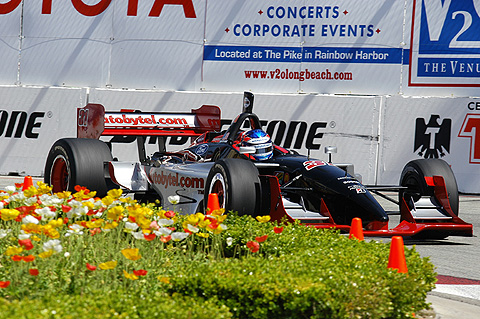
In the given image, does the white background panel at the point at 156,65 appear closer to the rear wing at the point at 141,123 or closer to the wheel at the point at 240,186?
the rear wing at the point at 141,123

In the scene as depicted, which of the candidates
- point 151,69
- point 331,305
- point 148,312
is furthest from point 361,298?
point 151,69

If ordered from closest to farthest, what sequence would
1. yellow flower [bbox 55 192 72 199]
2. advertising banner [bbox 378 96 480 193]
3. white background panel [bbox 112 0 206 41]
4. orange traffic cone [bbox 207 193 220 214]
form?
yellow flower [bbox 55 192 72 199] < orange traffic cone [bbox 207 193 220 214] < advertising banner [bbox 378 96 480 193] < white background panel [bbox 112 0 206 41]

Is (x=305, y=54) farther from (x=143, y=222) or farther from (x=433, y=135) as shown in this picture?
(x=143, y=222)

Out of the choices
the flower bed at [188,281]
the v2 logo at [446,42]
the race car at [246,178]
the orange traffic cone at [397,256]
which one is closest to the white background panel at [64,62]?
the race car at [246,178]

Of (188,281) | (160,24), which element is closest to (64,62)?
(160,24)

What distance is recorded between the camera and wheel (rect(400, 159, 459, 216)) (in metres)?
7.94

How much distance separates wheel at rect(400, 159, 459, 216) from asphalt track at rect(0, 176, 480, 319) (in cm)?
48

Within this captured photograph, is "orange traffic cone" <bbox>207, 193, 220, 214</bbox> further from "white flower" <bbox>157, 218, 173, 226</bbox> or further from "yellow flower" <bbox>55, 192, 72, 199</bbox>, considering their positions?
"white flower" <bbox>157, 218, 173, 226</bbox>

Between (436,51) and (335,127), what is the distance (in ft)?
8.22

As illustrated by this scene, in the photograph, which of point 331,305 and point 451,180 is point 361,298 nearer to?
point 331,305

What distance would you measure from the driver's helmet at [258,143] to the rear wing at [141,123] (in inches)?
67.5

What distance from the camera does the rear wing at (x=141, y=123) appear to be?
30.6 feet

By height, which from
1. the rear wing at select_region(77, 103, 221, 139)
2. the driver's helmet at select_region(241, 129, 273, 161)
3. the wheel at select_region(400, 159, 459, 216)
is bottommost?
the wheel at select_region(400, 159, 459, 216)

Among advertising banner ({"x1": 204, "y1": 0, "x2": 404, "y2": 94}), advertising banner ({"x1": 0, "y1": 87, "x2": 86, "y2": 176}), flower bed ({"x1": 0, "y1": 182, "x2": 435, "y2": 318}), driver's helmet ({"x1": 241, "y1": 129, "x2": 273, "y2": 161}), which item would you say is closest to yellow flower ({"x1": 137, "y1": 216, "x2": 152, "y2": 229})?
flower bed ({"x1": 0, "y1": 182, "x2": 435, "y2": 318})
